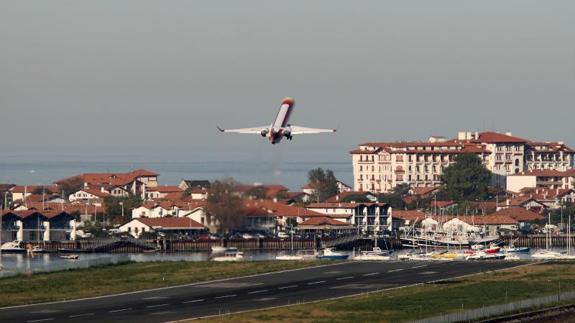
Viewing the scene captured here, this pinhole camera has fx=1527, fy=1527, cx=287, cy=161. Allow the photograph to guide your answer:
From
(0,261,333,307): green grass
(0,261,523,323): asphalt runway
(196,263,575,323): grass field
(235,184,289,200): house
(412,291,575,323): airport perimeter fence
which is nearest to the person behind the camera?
(412,291,575,323): airport perimeter fence

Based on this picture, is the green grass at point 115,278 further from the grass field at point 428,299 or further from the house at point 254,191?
the grass field at point 428,299

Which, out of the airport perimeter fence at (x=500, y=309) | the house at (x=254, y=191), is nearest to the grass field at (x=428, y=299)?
the airport perimeter fence at (x=500, y=309)

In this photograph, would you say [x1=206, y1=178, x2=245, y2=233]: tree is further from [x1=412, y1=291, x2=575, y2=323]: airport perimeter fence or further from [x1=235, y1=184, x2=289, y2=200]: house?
[x1=412, y1=291, x2=575, y2=323]: airport perimeter fence

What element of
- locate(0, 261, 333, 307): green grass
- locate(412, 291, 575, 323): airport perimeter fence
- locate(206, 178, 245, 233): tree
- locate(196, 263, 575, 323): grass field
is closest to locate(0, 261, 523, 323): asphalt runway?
locate(0, 261, 333, 307): green grass

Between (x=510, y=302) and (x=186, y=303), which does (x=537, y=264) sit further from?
(x=186, y=303)

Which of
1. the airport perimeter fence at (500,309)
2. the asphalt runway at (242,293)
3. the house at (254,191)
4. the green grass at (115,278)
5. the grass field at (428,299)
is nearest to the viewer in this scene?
the airport perimeter fence at (500,309)

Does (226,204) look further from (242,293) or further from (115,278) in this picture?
(242,293)

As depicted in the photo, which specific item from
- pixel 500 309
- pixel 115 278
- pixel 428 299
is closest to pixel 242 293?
pixel 428 299
